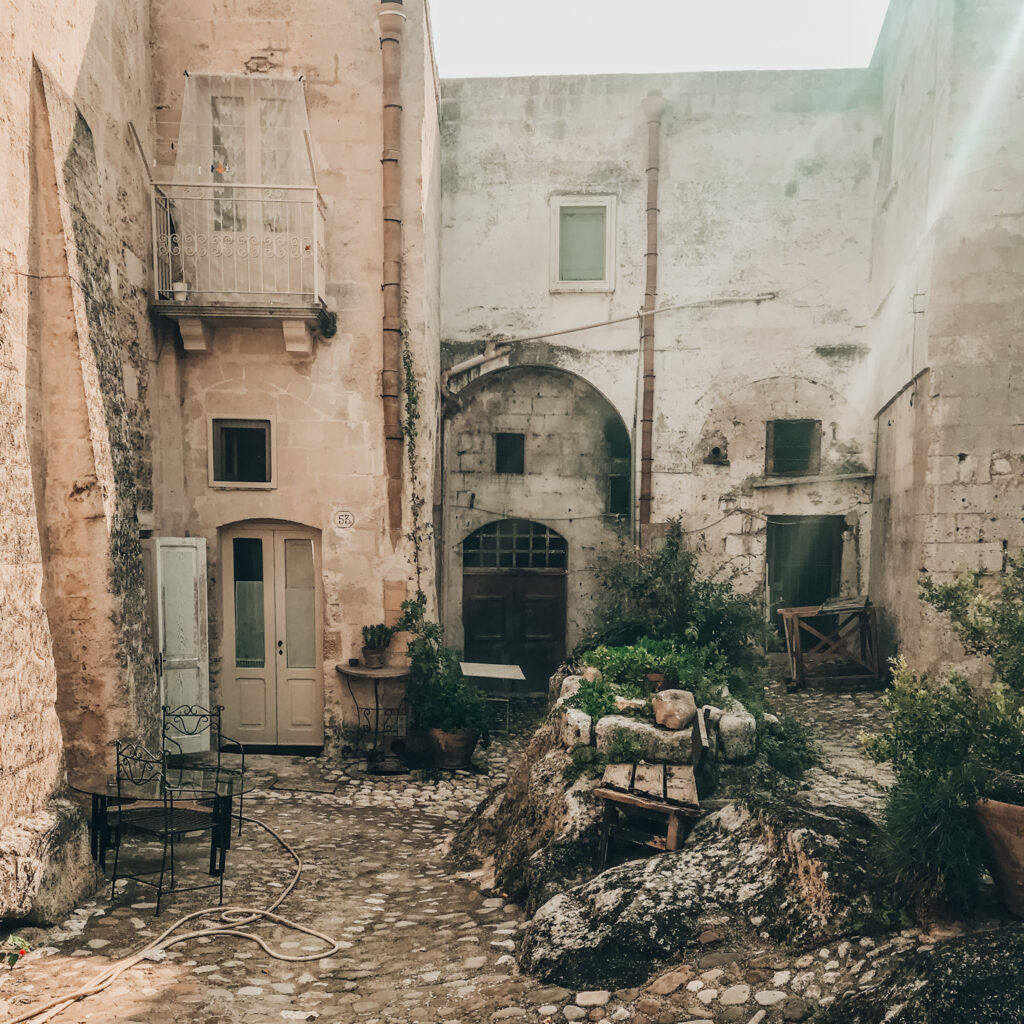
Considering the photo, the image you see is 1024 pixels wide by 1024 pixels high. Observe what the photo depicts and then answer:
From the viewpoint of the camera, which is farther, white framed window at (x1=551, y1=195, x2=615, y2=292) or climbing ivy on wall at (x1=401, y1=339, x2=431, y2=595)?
white framed window at (x1=551, y1=195, x2=615, y2=292)

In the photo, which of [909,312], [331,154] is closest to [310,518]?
[331,154]

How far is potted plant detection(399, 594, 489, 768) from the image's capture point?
360 inches

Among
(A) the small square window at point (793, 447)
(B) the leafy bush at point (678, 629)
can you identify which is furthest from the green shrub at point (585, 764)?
(A) the small square window at point (793, 447)

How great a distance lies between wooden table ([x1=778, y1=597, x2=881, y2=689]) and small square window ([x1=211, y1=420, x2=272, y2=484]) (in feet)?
23.6

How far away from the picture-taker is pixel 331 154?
9367 mm

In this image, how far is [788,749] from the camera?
783 cm

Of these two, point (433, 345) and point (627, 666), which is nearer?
point (627, 666)

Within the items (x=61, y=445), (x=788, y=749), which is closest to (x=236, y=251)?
(x=61, y=445)

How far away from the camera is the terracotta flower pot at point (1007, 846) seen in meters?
3.78

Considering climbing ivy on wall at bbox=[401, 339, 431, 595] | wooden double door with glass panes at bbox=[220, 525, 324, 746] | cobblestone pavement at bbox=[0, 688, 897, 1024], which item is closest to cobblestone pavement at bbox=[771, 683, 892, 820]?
cobblestone pavement at bbox=[0, 688, 897, 1024]

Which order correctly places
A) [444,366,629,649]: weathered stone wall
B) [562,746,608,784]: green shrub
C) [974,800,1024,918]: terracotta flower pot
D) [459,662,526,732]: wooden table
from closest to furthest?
[974,800,1024,918]: terracotta flower pot → [562,746,608,784]: green shrub → [459,662,526,732]: wooden table → [444,366,629,649]: weathered stone wall

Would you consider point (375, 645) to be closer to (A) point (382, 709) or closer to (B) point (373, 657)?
(B) point (373, 657)

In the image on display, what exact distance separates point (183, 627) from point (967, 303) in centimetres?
940

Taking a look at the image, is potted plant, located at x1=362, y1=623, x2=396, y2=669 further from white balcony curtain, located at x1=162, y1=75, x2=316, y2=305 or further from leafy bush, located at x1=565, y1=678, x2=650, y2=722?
white balcony curtain, located at x1=162, y1=75, x2=316, y2=305
